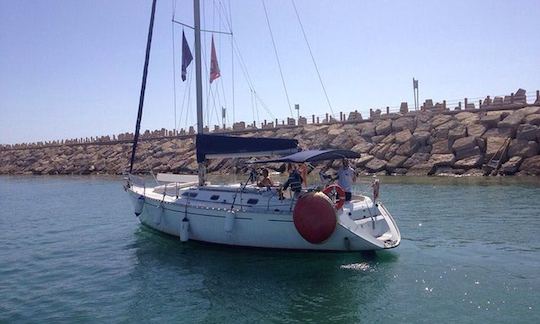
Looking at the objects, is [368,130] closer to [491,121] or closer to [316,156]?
[491,121]

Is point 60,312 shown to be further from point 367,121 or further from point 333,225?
point 367,121

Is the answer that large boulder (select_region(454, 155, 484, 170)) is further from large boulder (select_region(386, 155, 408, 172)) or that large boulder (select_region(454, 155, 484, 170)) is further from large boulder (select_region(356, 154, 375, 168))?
large boulder (select_region(356, 154, 375, 168))

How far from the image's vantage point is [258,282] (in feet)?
40.3

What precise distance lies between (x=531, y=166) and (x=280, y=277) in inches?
1055

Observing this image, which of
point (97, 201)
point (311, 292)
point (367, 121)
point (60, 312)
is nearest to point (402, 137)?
point (367, 121)

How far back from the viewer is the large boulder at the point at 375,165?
38844 millimetres

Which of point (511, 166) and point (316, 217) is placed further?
point (511, 166)

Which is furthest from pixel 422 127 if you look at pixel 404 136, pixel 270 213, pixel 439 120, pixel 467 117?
pixel 270 213

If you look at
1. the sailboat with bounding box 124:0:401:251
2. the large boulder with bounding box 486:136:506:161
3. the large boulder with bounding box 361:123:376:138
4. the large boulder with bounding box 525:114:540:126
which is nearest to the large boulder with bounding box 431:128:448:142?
the large boulder with bounding box 486:136:506:161

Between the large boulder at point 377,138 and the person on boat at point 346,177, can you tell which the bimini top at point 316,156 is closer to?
the person on boat at point 346,177

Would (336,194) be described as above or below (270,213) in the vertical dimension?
above

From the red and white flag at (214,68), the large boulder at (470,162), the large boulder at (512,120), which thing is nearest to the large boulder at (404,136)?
the large boulder at (470,162)

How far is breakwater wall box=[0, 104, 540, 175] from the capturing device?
115 feet

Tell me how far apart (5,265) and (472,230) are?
15421 millimetres
